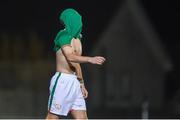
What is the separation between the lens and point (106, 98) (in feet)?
47.6

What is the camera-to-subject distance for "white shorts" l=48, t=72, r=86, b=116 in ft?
25.3

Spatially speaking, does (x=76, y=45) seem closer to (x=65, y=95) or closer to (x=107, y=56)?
(x=65, y=95)

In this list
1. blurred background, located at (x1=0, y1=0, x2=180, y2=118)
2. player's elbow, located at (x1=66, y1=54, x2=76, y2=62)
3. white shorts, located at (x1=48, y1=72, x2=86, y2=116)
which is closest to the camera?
player's elbow, located at (x1=66, y1=54, x2=76, y2=62)

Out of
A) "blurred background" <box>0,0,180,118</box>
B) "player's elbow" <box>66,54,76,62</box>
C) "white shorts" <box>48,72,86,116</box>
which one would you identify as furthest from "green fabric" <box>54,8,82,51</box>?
"blurred background" <box>0,0,180,118</box>

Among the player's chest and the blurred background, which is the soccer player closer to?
the player's chest

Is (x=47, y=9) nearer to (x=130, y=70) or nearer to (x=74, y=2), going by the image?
(x=74, y=2)

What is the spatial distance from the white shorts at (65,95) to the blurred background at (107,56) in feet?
21.0

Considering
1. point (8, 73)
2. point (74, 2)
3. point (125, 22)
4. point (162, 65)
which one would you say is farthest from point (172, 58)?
point (8, 73)

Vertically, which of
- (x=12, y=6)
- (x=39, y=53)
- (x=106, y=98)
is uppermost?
(x=12, y=6)

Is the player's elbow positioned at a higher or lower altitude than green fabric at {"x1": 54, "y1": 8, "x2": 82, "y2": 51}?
lower

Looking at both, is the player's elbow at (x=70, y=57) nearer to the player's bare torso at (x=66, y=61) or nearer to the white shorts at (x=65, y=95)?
the player's bare torso at (x=66, y=61)

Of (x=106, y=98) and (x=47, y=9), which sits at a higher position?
(x=47, y=9)

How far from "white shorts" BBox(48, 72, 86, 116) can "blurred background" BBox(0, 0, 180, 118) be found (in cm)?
642

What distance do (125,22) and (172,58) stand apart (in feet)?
3.76
